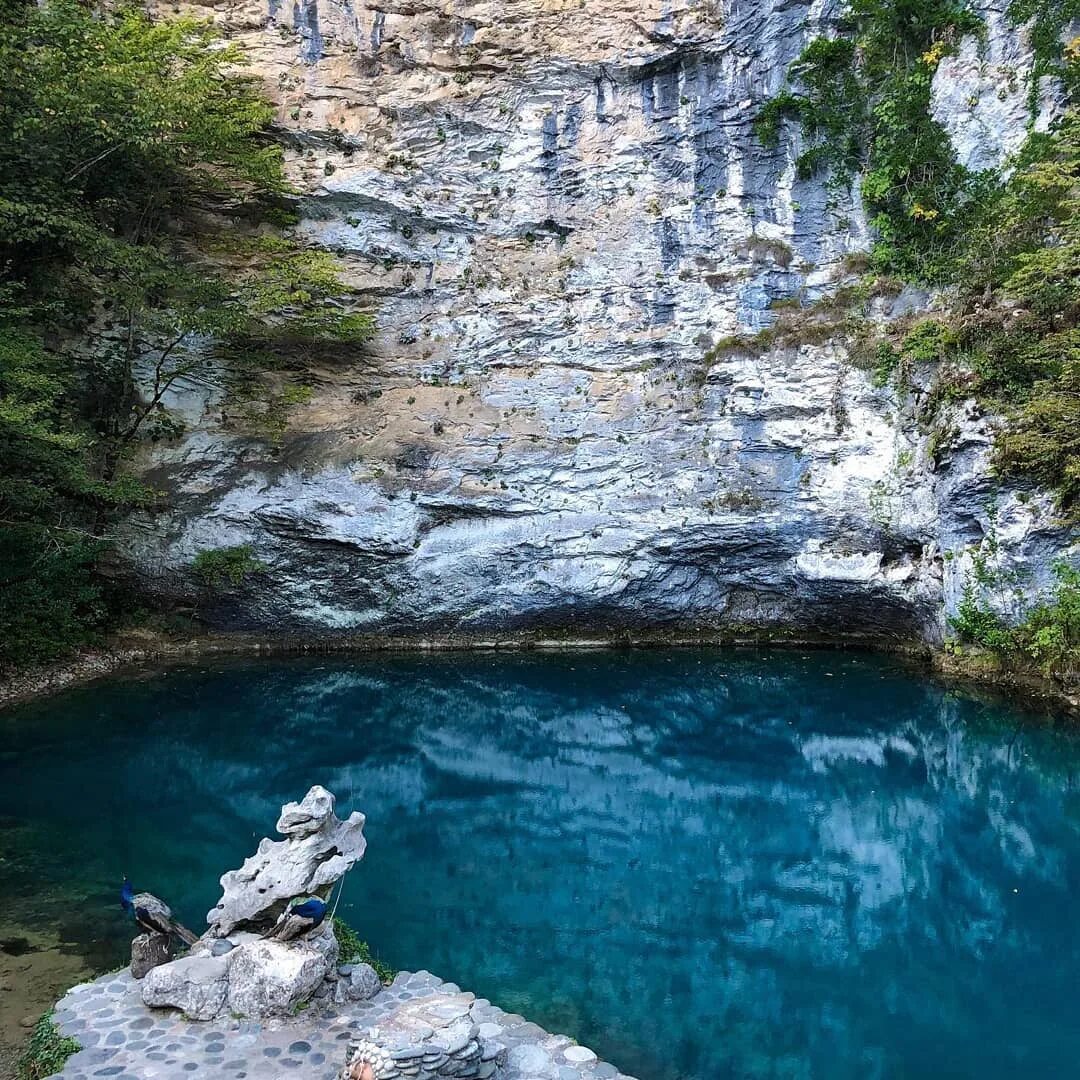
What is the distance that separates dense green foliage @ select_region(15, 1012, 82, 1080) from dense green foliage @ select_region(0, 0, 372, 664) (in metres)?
8.36

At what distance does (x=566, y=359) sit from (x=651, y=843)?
11885mm

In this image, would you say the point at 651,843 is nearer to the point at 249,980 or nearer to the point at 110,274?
the point at 249,980

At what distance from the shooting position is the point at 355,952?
5777 millimetres

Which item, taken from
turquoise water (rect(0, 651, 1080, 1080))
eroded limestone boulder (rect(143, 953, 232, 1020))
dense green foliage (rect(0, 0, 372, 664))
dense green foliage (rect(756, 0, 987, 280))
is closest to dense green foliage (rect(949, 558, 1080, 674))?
turquoise water (rect(0, 651, 1080, 1080))

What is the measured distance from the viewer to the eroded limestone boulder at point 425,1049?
397cm

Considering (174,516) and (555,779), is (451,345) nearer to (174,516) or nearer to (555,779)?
(174,516)

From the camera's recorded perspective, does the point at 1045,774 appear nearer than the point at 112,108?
Yes

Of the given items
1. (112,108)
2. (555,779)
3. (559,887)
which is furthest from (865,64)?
(559,887)

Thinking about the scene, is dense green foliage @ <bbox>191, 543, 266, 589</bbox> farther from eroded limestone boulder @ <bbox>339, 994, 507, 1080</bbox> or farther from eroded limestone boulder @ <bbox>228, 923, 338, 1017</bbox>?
eroded limestone boulder @ <bbox>339, 994, 507, 1080</bbox>

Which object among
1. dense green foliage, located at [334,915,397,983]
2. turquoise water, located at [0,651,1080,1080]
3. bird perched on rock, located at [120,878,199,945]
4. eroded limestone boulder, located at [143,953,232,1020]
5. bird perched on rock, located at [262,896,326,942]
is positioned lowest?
turquoise water, located at [0,651,1080,1080]

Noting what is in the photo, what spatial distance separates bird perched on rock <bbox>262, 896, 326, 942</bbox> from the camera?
4895 millimetres

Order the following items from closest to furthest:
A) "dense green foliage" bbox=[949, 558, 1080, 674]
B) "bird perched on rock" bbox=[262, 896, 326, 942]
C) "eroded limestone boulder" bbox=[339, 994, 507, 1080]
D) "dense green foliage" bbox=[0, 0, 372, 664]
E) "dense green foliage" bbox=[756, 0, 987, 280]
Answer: "eroded limestone boulder" bbox=[339, 994, 507, 1080]
"bird perched on rock" bbox=[262, 896, 326, 942]
"dense green foliage" bbox=[949, 558, 1080, 674]
"dense green foliage" bbox=[0, 0, 372, 664]
"dense green foliage" bbox=[756, 0, 987, 280]

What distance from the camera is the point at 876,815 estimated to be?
927 cm

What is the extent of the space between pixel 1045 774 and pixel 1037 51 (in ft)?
43.1
